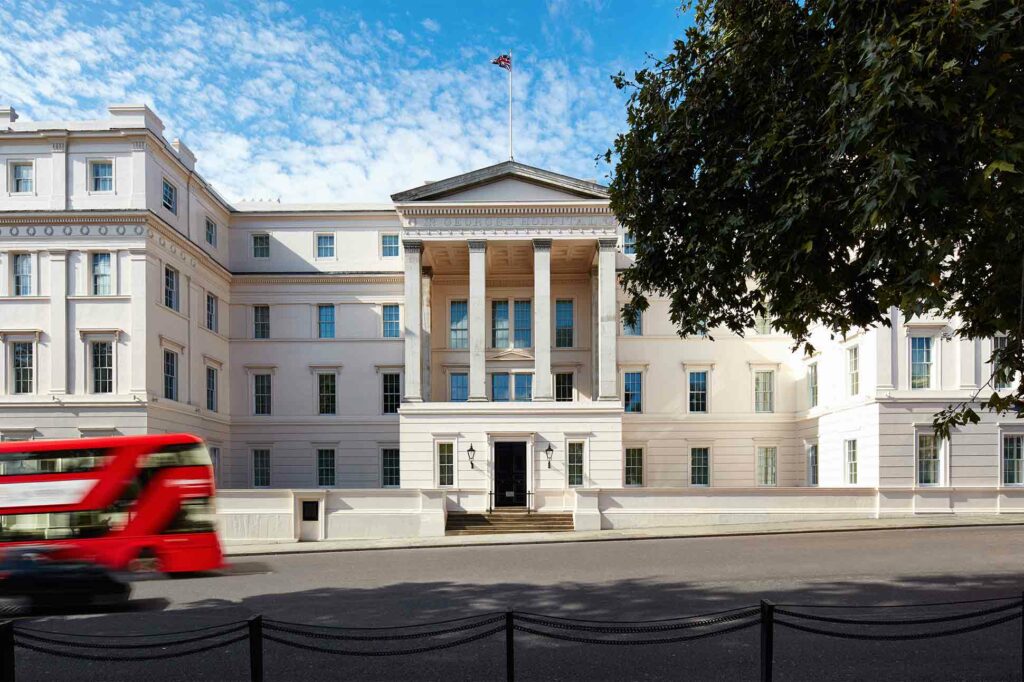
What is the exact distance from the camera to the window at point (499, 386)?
3816 cm

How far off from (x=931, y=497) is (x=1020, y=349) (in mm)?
22519

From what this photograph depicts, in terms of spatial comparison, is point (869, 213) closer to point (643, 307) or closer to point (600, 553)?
point (643, 307)

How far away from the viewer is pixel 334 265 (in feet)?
132

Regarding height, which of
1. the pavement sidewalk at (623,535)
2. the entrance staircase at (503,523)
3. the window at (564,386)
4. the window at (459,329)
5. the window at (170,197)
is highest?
the window at (170,197)

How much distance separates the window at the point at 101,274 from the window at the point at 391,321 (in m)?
12.7

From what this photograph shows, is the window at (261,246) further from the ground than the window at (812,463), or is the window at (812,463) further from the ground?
the window at (261,246)

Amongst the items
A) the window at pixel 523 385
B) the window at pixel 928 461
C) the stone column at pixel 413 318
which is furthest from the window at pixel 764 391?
the stone column at pixel 413 318

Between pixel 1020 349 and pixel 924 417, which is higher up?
pixel 1020 349

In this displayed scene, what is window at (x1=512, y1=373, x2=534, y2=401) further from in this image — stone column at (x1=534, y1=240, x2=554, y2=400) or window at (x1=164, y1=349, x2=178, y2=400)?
window at (x1=164, y1=349, x2=178, y2=400)

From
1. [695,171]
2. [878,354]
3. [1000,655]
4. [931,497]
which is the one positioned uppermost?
[695,171]

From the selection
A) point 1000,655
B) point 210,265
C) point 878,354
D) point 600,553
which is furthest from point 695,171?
point 210,265

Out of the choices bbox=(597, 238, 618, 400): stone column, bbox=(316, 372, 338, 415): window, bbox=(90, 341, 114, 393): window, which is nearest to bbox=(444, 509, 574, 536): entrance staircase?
bbox=(597, 238, 618, 400): stone column

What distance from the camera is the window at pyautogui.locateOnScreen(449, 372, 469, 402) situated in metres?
39.0

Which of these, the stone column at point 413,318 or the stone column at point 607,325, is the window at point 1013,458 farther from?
the stone column at point 413,318
